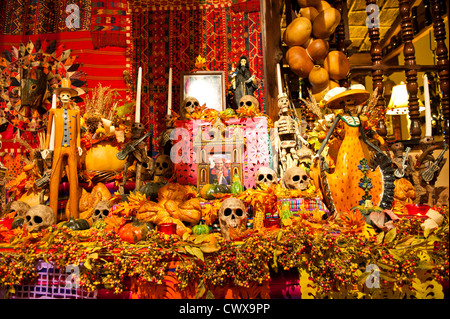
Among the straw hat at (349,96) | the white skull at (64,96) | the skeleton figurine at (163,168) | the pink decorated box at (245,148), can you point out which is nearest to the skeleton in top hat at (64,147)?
the white skull at (64,96)

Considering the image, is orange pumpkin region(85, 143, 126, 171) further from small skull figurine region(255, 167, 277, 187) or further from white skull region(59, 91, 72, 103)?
small skull figurine region(255, 167, 277, 187)

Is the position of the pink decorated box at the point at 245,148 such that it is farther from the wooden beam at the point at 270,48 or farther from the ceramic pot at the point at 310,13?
the ceramic pot at the point at 310,13

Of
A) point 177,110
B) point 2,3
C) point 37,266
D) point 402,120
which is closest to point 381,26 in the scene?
point 402,120

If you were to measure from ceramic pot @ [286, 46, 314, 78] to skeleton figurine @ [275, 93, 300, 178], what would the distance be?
1040 millimetres

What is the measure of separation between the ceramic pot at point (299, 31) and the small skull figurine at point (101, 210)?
9.25ft

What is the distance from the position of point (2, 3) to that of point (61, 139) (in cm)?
275

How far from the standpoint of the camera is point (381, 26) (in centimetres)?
604

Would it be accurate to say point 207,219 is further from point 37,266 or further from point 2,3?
point 2,3

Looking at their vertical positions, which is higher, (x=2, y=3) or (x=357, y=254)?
(x=2, y=3)

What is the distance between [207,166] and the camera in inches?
117

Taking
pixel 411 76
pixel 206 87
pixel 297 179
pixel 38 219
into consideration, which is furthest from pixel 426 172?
pixel 38 219

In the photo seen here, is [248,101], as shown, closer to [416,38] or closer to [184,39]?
[184,39]

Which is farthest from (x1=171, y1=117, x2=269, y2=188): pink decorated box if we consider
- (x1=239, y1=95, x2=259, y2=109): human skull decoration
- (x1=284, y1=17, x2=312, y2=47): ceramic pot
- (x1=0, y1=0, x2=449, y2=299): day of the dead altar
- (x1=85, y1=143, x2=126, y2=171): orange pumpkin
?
(x1=284, y1=17, x2=312, y2=47): ceramic pot

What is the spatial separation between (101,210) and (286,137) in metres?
1.71
